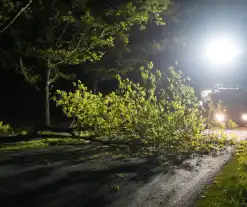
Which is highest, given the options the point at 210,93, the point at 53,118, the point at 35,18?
the point at 35,18

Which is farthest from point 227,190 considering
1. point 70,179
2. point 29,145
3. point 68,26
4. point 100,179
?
point 68,26

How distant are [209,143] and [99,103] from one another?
4.05 m

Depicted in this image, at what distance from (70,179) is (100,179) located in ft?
2.23

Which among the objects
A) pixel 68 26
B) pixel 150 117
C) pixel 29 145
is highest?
pixel 68 26

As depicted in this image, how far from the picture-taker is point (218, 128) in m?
12.9

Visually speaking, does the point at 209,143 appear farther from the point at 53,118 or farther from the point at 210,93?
the point at 53,118

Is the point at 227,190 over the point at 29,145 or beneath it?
over

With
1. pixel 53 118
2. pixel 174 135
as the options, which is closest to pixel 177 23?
pixel 53 118

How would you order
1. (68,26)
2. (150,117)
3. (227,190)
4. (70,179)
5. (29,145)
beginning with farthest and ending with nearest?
1. (68,26)
2. (29,145)
3. (150,117)
4. (70,179)
5. (227,190)

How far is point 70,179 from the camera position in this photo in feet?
27.5

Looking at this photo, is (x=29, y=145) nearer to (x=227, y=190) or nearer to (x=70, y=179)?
(x=70, y=179)

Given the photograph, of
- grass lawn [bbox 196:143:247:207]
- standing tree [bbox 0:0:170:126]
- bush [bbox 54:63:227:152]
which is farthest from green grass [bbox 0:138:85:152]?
grass lawn [bbox 196:143:247:207]

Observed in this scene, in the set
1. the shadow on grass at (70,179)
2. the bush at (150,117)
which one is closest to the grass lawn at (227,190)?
the shadow on grass at (70,179)

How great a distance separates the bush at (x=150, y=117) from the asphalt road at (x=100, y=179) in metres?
0.65
